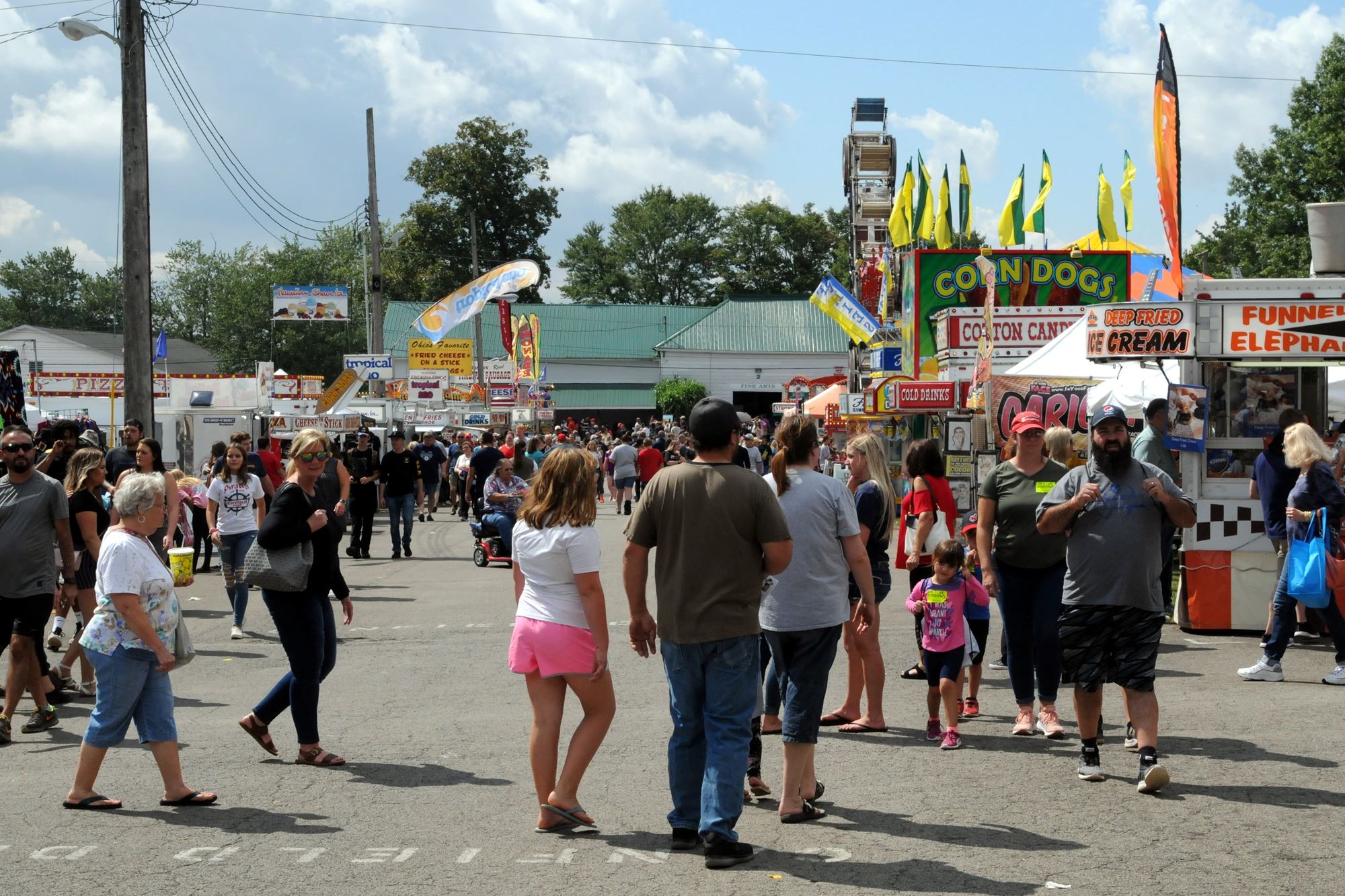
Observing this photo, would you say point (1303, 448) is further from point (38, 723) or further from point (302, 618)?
point (38, 723)

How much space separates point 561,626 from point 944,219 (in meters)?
25.5

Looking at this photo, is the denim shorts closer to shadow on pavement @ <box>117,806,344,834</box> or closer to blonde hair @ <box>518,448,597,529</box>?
shadow on pavement @ <box>117,806,344,834</box>

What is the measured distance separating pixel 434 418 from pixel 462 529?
11577mm

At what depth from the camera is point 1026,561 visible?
7.25m

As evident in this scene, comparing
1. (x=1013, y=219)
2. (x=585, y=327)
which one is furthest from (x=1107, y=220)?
(x=585, y=327)

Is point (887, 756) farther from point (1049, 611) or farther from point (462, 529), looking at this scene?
point (462, 529)

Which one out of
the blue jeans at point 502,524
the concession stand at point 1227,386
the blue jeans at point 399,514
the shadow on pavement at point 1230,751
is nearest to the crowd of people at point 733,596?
the shadow on pavement at point 1230,751

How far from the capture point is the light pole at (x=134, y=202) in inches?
645

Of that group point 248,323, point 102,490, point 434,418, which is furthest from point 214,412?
point 248,323

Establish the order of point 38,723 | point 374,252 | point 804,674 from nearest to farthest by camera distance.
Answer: point 804,674, point 38,723, point 374,252

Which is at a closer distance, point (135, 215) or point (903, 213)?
point (135, 215)

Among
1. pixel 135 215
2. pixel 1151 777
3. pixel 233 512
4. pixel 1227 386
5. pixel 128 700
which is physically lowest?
pixel 1151 777

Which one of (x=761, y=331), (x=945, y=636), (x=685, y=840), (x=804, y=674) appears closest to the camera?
(x=685, y=840)

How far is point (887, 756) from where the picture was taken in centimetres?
717
